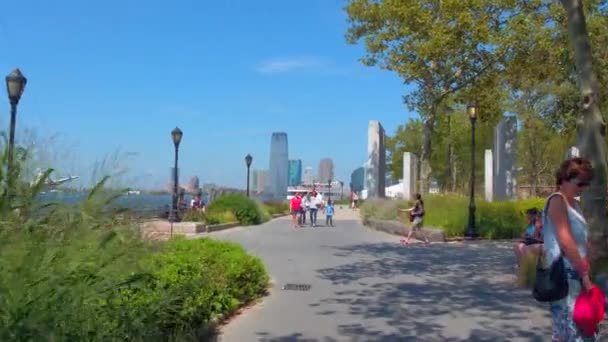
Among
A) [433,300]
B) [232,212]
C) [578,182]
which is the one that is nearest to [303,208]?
[232,212]

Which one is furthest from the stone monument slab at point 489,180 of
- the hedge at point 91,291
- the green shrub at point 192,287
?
the hedge at point 91,291

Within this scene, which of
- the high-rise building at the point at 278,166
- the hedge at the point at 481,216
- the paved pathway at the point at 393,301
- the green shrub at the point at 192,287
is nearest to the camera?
the green shrub at the point at 192,287

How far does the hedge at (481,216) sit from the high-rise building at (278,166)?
24884 mm

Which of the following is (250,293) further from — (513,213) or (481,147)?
(481,147)

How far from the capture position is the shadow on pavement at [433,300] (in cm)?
736

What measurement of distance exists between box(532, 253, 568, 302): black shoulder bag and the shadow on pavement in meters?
2.52

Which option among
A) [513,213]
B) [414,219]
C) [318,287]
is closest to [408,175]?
[513,213]

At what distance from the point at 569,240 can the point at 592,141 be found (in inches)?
170

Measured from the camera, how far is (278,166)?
166 feet

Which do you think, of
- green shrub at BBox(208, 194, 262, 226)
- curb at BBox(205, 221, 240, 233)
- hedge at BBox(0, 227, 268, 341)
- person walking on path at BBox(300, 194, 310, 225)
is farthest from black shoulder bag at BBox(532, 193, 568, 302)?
person walking on path at BBox(300, 194, 310, 225)

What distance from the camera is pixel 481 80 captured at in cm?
2417

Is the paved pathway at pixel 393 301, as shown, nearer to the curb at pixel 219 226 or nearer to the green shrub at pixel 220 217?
the curb at pixel 219 226

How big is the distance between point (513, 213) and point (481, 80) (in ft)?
17.0

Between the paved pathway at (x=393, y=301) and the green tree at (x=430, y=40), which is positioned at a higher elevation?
the green tree at (x=430, y=40)
